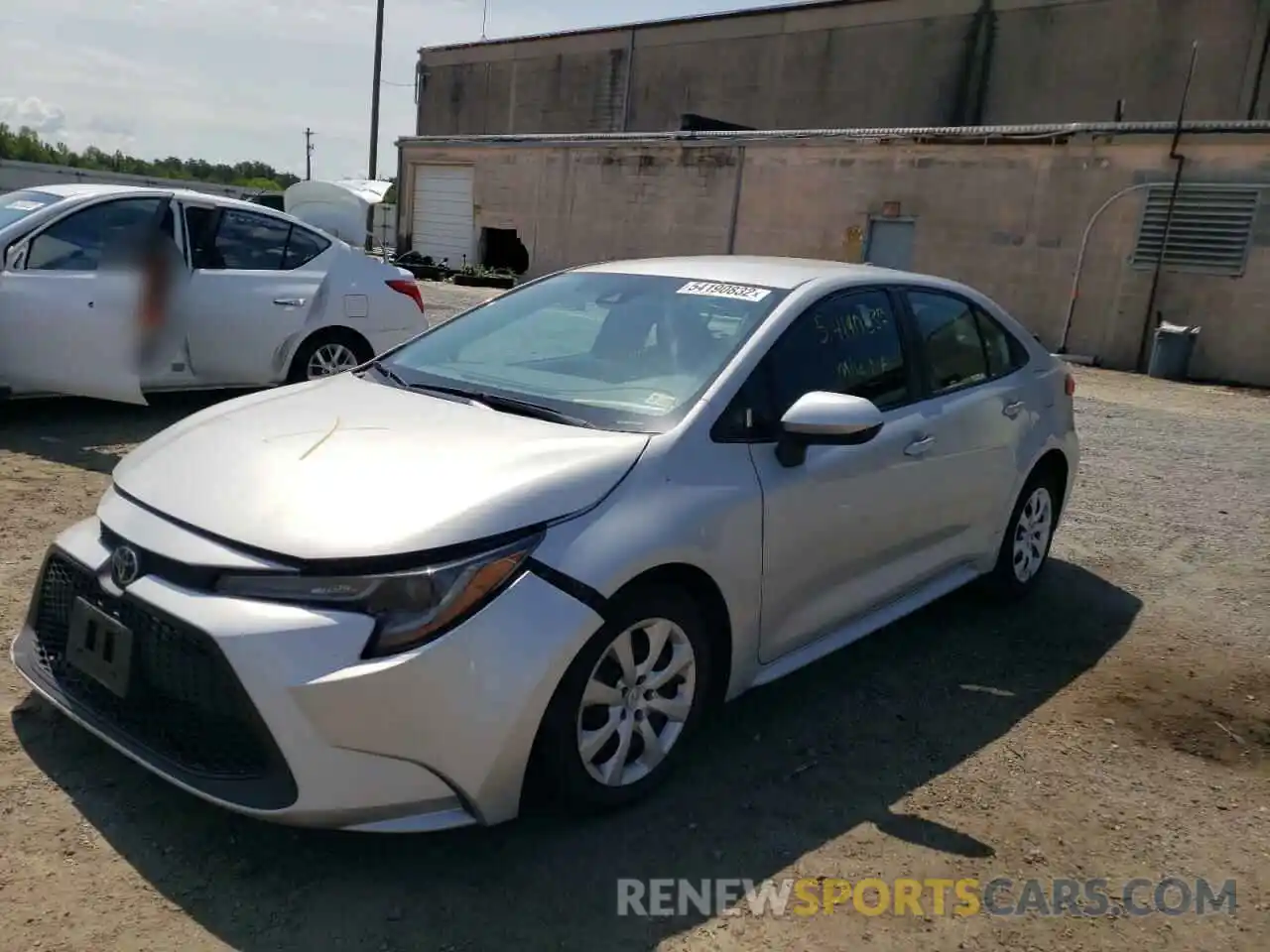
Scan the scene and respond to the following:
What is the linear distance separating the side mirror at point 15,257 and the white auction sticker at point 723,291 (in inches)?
171

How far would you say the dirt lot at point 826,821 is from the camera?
2391 mm

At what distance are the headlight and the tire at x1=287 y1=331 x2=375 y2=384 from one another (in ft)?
15.8

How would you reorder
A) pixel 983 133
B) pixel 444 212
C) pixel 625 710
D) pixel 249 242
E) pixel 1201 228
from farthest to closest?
1. pixel 444 212
2. pixel 983 133
3. pixel 1201 228
4. pixel 249 242
5. pixel 625 710

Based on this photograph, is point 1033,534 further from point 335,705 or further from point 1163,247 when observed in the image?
point 1163,247

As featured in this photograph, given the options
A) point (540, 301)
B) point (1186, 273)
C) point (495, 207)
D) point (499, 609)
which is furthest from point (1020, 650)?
point (495, 207)

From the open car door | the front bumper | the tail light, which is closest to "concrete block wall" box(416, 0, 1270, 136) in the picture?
the tail light

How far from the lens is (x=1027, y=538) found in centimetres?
479

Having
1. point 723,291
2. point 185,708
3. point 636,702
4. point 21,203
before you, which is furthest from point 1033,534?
point 21,203

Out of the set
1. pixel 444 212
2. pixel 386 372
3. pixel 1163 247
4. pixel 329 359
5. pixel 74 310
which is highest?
pixel 1163 247

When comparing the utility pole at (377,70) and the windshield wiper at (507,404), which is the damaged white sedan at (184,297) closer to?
the windshield wiper at (507,404)

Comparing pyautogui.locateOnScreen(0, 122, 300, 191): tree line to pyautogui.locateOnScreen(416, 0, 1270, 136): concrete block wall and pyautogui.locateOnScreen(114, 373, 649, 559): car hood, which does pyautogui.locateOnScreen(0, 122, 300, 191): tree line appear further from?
pyautogui.locateOnScreen(114, 373, 649, 559): car hood

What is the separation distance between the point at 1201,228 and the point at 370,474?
16.4 metres

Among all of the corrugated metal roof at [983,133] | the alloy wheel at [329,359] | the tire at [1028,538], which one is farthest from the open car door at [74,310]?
the corrugated metal roof at [983,133]

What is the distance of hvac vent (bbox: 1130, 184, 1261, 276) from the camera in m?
15.2
